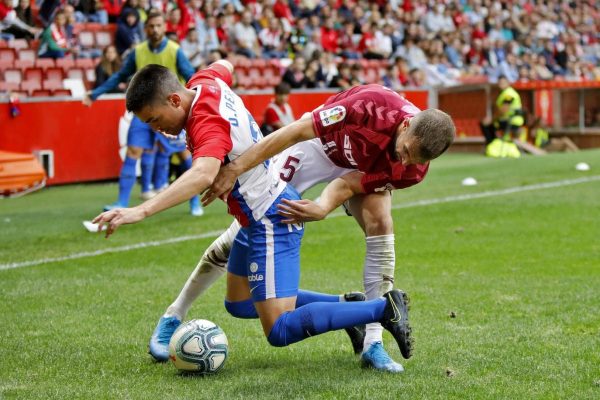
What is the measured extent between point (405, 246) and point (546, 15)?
25.7 meters

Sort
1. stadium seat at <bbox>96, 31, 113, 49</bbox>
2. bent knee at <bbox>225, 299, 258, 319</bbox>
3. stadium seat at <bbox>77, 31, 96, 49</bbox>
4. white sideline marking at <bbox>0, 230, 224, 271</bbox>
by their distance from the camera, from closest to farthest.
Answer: bent knee at <bbox>225, 299, 258, 319</bbox> < white sideline marking at <bbox>0, 230, 224, 271</bbox> < stadium seat at <bbox>77, 31, 96, 49</bbox> < stadium seat at <bbox>96, 31, 113, 49</bbox>

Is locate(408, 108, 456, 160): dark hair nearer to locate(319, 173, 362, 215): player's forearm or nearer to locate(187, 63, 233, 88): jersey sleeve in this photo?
locate(319, 173, 362, 215): player's forearm

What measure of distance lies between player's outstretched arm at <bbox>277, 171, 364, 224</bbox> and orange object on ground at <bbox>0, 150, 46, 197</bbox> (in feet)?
31.5

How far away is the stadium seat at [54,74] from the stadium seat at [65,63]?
0.07 metres

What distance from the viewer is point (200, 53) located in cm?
2014

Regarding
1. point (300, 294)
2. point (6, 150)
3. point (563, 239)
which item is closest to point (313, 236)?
point (563, 239)

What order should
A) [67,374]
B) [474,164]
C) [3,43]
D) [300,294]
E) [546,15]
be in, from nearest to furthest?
[67,374] → [300,294] → [3,43] → [474,164] → [546,15]

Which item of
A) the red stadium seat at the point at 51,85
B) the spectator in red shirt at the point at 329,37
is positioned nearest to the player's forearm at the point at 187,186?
the red stadium seat at the point at 51,85

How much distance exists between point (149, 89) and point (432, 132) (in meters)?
1.43

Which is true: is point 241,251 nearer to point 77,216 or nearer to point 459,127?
point 77,216

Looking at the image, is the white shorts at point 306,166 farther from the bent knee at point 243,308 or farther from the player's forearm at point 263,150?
the player's forearm at point 263,150

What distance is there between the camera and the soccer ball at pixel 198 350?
5.46m

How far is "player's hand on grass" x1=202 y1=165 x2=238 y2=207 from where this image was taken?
516 cm

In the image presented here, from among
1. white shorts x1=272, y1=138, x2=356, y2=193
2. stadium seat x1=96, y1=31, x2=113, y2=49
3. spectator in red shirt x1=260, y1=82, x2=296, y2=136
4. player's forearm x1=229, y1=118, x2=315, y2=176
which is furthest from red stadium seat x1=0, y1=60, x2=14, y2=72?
player's forearm x1=229, y1=118, x2=315, y2=176
